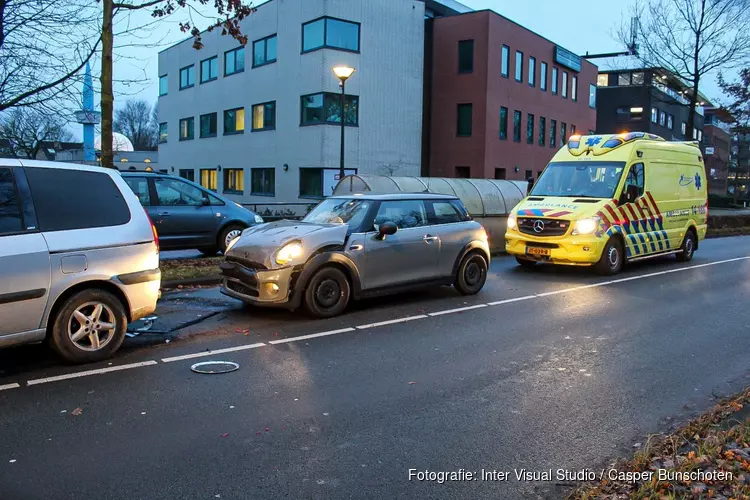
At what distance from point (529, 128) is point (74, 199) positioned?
3469cm

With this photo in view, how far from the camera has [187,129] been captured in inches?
1682

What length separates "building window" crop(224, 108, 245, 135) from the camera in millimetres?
36031

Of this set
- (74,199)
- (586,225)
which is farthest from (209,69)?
(74,199)

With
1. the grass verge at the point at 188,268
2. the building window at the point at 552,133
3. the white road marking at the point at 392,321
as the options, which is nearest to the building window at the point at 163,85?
the building window at the point at 552,133

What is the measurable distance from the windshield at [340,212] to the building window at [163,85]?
39.8 m

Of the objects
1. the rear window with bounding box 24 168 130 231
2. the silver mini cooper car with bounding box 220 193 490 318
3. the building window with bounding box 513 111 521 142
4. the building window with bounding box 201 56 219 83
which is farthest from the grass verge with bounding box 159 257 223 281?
the building window with bounding box 201 56 219 83

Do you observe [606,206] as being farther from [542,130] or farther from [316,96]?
[542,130]

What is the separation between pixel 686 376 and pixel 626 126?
Result: 60.2m

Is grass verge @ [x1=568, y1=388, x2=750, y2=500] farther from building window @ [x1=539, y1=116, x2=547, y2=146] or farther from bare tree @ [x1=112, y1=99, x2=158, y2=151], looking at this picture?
bare tree @ [x1=112, y1=99, x2=158, y2=151]

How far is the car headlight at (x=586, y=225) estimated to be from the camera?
12125 mm

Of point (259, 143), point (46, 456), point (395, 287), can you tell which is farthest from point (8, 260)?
point (259, 143)

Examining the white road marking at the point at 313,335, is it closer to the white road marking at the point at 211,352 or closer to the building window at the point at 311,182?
the white road marking at the point at 211,352

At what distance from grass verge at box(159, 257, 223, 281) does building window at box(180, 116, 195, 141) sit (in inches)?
1233

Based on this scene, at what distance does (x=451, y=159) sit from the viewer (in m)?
34.4
